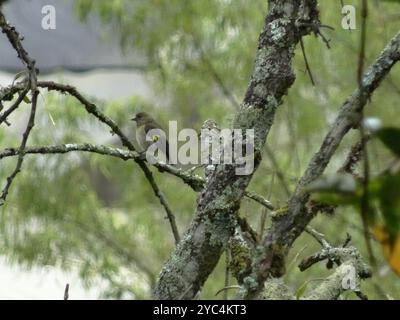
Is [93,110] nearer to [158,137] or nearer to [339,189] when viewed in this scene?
[339,189]

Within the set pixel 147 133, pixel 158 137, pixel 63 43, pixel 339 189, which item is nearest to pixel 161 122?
pixel 63 43

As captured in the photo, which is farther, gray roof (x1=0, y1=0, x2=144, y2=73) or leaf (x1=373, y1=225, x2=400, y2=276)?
gray roof (x1=0, y1=0, x2=144, y2=73)

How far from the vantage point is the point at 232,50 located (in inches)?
189

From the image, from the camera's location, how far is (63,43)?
4.99 m

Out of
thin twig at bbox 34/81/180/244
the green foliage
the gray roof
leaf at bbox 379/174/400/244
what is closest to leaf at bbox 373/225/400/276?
leaf at bbox 379/174/400/244

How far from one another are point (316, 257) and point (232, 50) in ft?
11.4

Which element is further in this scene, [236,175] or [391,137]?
[236,175]

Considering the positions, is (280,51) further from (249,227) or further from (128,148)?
(128,148)

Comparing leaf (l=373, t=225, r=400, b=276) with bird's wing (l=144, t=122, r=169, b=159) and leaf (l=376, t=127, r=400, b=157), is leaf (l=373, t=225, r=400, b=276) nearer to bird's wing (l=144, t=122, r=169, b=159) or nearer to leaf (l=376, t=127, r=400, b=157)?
leaf (l=376, t=127, r=400, b=157)

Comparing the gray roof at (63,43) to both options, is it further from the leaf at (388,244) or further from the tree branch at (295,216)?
the leaf at (388,244)

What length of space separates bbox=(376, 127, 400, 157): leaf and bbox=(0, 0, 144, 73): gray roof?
3837mm

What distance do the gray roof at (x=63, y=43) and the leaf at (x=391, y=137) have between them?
3.84 metres

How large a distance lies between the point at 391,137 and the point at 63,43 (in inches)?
174

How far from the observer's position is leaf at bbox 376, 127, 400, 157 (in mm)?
714
